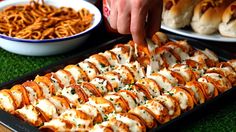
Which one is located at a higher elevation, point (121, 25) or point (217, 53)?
point (121, 25)

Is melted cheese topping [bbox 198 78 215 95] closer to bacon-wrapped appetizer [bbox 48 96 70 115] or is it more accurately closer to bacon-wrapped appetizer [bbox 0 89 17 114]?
bacon-wrapped appetizer [bbox 48 96 70 115]

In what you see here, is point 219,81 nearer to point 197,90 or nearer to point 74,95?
point 197,90

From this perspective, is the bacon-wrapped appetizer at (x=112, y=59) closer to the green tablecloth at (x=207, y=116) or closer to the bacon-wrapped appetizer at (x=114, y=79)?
the bacon-wrapped appetizer at (x=114, y=79)

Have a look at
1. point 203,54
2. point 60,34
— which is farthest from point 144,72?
point 60,34

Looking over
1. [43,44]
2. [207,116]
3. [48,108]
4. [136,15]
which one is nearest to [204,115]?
[207,116]

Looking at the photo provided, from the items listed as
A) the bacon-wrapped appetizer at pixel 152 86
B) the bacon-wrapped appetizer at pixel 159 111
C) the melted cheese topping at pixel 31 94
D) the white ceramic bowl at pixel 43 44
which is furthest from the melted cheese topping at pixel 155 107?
the white ceramic bowl at pixel 43 44

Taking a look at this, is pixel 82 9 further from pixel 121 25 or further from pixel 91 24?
pixel 121 25
